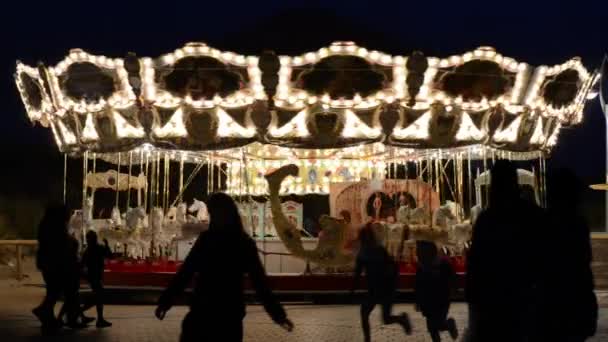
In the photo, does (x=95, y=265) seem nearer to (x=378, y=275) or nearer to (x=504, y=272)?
(x=378, y=275)

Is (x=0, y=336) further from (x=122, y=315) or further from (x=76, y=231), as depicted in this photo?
(x=76, y=231)

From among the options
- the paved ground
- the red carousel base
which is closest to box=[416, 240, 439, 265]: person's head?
the paved ground

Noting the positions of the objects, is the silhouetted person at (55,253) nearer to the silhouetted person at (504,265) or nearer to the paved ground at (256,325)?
the paved ground at (256,325)

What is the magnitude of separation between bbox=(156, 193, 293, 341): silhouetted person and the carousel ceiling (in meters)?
8.62

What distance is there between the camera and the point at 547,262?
462 centimetres

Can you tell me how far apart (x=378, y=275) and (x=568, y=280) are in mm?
3029

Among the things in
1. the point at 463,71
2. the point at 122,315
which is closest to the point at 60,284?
the point at 122,315

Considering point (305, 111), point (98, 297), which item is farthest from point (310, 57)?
point (98, 297)

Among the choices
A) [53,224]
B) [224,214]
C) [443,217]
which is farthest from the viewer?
[443,217]

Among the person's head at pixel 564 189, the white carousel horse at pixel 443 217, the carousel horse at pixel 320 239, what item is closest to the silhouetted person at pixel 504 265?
the person's head at pixel 564 189

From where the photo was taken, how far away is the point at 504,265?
4.50 metres

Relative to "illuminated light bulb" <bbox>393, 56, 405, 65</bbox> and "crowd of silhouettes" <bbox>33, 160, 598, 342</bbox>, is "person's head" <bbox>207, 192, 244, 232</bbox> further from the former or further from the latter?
"illuminated light bulb" <bbox>393, 56, 405, 65</bbox>

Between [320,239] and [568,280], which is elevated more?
[320,239]

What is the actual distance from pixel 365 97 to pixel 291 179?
18.5 ft
